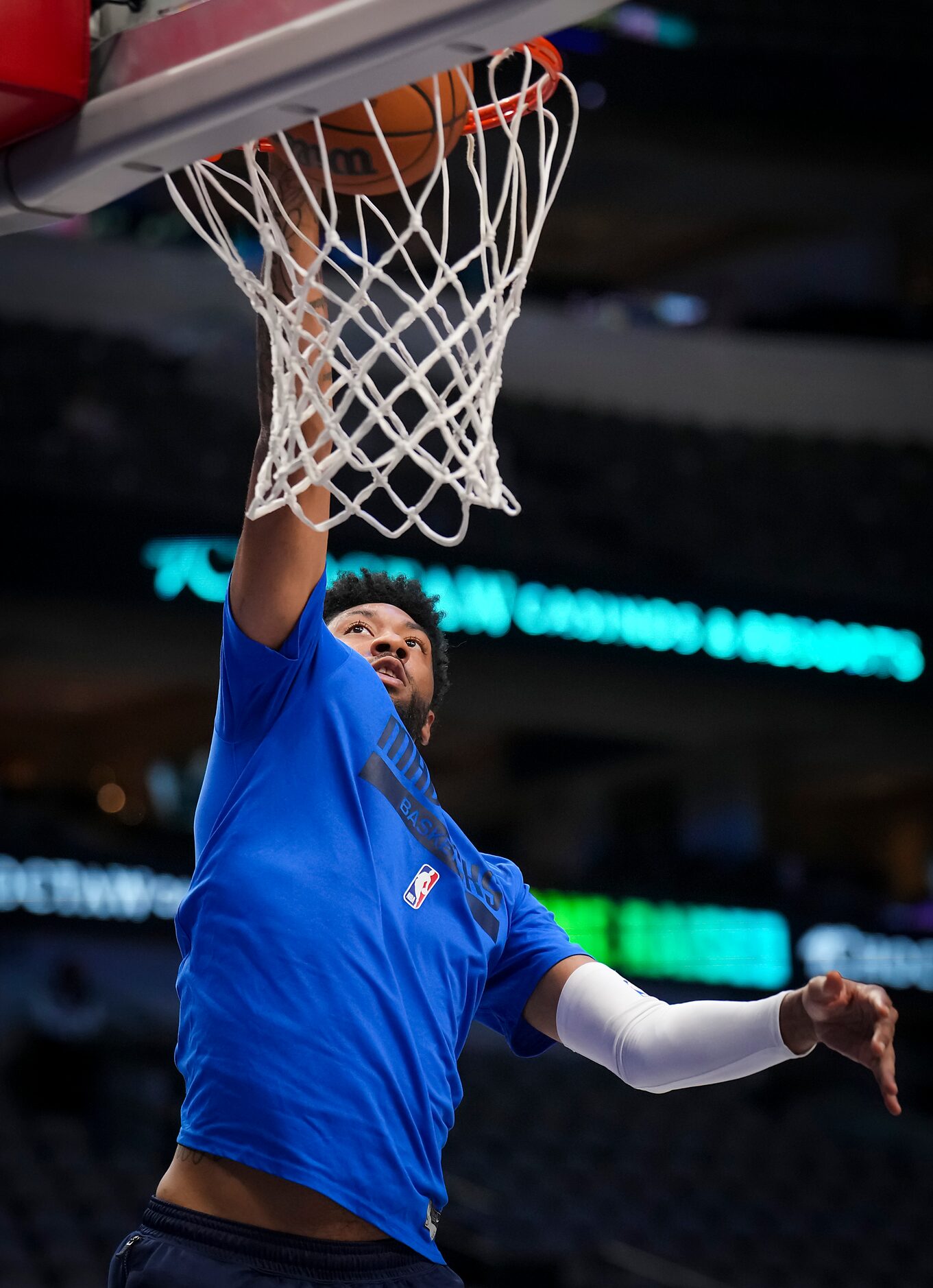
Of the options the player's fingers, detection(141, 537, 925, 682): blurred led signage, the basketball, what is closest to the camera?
the player's fingers

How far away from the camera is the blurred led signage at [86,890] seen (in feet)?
26.6

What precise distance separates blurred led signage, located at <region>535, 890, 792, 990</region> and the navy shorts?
7.30 m

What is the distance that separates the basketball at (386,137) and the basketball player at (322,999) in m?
0.09

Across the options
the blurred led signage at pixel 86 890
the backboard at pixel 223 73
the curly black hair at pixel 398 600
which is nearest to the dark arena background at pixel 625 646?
the blurred led signage at pixel 86 890

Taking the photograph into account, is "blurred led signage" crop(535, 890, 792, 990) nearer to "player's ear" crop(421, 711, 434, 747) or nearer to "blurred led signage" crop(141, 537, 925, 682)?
"blurred led signage" crop(141, 537, 925, 682)

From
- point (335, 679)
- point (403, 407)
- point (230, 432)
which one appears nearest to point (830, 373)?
point (403, 407)

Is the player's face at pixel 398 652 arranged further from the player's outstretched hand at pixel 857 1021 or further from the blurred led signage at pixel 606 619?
the blurred led signage at pixel 606 619

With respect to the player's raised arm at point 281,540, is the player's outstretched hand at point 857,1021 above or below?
below

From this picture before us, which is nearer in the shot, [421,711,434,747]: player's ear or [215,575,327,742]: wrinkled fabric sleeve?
[215,575,327,742]: wrinkled fabric sleeve

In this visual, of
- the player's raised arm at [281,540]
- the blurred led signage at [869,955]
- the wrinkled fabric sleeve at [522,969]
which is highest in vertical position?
the player's raised arm at [281,540]

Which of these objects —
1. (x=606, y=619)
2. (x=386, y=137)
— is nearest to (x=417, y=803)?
(x=386, y=137)

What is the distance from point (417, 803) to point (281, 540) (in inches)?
17.9

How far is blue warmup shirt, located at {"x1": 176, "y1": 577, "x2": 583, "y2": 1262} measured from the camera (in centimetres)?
191

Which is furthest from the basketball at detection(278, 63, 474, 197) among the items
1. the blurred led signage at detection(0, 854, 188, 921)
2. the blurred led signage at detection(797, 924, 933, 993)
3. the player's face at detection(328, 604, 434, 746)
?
the blurred led signage at detection(797, 924, 933, 993)
